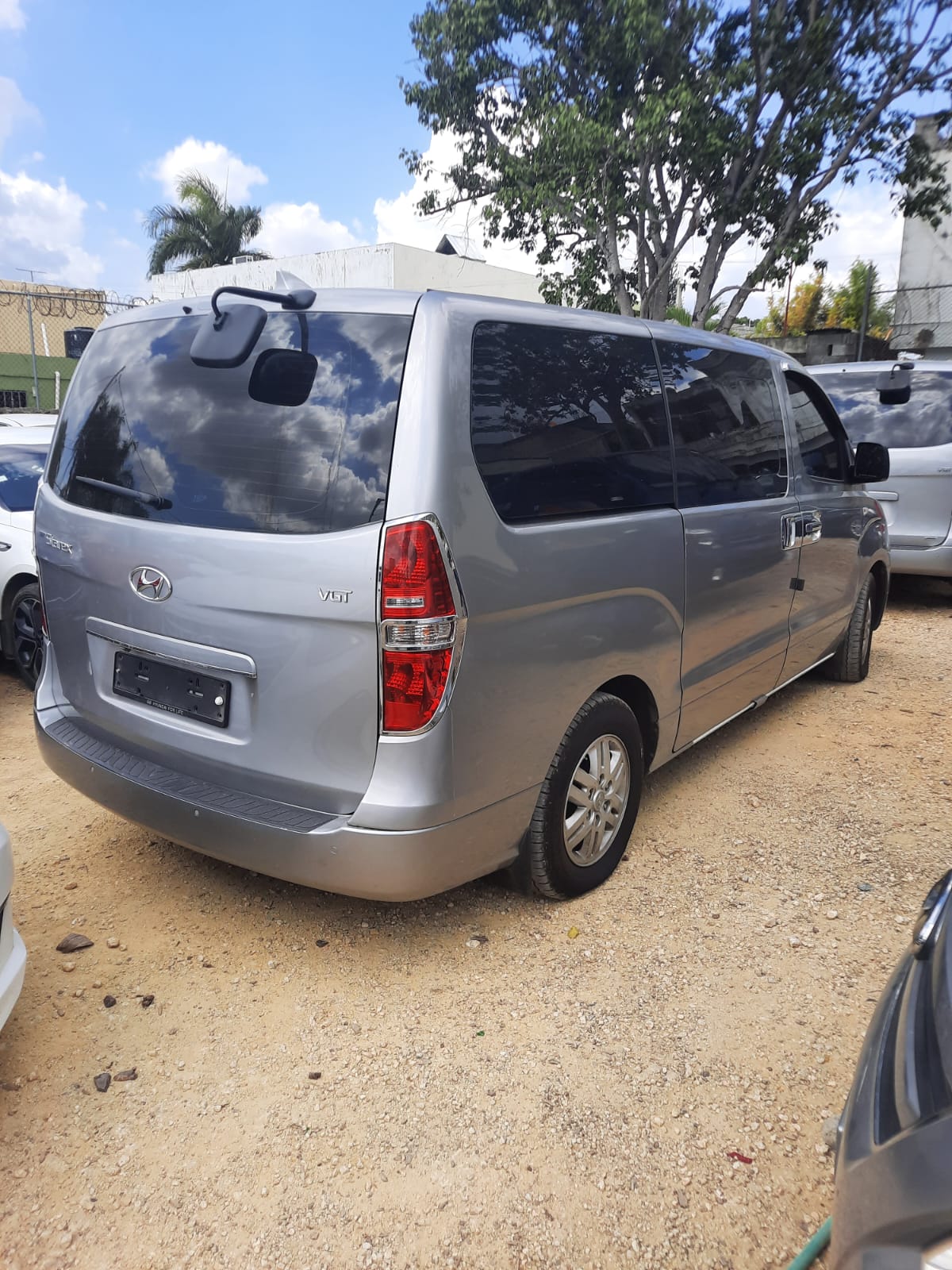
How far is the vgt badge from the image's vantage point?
2613 mm

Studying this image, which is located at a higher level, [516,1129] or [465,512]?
[465,512]

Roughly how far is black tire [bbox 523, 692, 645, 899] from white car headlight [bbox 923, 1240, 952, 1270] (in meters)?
1.77

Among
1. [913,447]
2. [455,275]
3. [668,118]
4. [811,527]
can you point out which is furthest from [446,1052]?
[455,275]

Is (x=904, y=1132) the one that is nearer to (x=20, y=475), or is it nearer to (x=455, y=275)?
(x=20, y=475)

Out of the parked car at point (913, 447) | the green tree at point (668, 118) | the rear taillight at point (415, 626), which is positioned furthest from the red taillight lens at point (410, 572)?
the green tree at point (668, 118)

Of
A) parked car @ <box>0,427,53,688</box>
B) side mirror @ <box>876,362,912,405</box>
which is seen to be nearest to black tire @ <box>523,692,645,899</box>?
parked car @ <box>0,427,53,688</box>

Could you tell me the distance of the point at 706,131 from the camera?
1277cm

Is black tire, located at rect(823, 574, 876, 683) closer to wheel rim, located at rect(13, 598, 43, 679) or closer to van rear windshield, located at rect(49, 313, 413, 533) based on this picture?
van rear windshield, located at rect(49, 313, 413, 533)

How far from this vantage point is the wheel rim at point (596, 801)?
3.04 m

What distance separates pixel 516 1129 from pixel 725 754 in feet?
8.81

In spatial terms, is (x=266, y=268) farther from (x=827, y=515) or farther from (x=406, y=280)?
(x=827, y=515)

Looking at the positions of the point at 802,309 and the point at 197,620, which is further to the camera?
the point at 802,309

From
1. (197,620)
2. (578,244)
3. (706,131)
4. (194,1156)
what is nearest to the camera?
(194,1156)

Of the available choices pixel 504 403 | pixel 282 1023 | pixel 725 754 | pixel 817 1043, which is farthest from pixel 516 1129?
pixel 725 754
